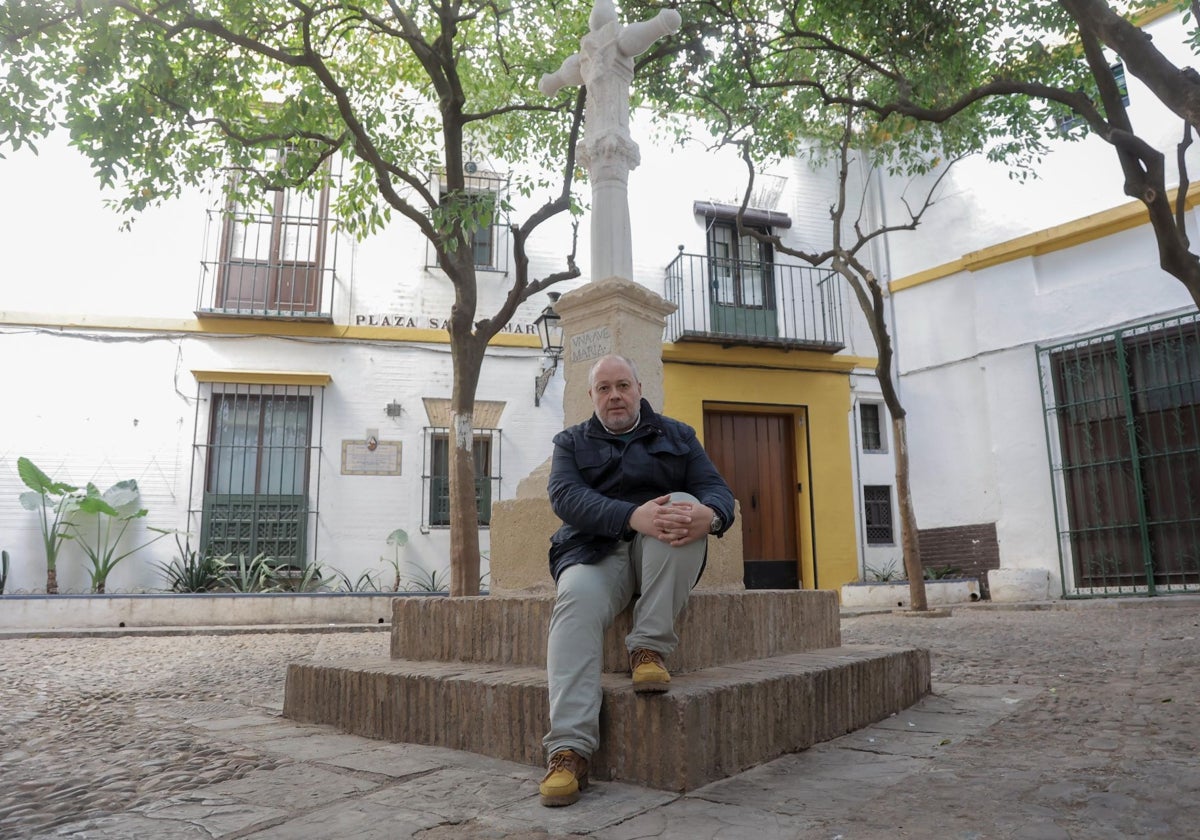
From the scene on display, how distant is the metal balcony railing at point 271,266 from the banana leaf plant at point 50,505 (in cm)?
265

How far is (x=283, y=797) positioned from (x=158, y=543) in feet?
28.8

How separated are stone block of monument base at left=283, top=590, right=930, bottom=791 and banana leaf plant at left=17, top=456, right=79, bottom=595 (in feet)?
24.3

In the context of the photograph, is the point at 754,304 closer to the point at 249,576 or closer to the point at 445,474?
the point at 445,474

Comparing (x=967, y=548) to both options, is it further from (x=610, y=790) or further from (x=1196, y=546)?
(x=610, y=790)

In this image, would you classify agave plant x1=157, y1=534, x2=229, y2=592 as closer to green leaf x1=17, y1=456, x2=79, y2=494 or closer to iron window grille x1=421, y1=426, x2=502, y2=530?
green leaf x1=17, y1=456, x2=79, y2=494

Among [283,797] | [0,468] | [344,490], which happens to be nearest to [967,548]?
[344,490]

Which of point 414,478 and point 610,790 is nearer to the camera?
point 610,790

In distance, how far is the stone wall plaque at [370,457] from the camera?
10.6 meters

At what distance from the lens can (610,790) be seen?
232cm

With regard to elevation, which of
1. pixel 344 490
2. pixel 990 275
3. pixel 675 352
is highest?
pixel 990 275

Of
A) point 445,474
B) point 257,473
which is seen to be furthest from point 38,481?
point 445,474

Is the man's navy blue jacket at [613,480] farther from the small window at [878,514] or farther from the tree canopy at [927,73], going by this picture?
the small window at [878,514]

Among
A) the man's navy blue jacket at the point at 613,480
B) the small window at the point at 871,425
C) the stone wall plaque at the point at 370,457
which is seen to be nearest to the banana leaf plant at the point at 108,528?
the stone wall plaque at the point at 370,457

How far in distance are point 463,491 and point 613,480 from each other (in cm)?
435
